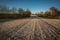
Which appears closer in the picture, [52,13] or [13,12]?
[52,13]

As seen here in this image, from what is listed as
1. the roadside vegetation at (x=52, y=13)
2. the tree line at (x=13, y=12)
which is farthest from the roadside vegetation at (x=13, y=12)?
the roadside vegetation at (x=52, y=13)

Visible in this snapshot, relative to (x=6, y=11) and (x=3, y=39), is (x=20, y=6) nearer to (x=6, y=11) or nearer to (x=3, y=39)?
(x=6, y=11)

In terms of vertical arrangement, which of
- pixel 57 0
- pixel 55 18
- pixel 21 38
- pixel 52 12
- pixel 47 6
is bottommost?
pixel 21 38

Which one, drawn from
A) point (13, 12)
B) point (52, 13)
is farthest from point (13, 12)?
point (52, 13)

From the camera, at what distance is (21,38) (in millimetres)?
1962

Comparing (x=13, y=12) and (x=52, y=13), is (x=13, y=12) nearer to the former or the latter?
(x=13, y=12)

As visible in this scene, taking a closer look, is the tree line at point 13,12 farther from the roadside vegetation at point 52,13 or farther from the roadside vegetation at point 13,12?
the roadside vegetation at point 52,13

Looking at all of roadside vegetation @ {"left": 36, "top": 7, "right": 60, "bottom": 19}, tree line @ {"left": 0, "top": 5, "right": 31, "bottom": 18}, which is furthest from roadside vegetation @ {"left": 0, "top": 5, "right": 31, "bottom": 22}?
roadside vegetation @ {"left": 36, "top": 7, "right": 60, "bottom": 19}

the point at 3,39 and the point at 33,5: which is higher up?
the point at 33,5

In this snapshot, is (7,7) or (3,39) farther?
(7,7)

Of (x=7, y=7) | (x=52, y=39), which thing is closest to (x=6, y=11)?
(x=7, y=7)

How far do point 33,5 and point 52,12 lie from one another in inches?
18.7

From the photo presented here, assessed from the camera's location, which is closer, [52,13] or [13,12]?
[52,13]

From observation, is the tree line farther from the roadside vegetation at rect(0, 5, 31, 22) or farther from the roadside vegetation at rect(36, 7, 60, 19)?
the roadside vegetation at rect(36, 7, 60, 19)
